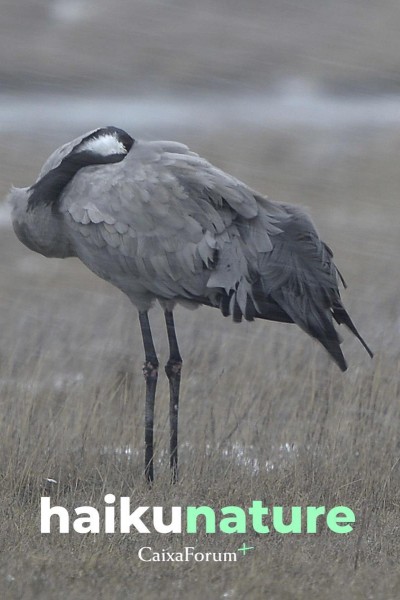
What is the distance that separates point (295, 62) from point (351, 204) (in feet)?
12.3

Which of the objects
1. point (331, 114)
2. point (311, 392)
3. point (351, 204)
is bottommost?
point (311, 392)

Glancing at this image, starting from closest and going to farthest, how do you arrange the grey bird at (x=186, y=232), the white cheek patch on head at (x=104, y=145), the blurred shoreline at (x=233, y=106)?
the blurred shoreline at (x=233, y=106)
the grey bird at (x=186, y=232)
the white cheek patch on head at (x=104, y=145)

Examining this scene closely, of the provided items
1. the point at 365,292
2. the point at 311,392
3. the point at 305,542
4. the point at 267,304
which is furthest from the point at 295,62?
the point at 365,292

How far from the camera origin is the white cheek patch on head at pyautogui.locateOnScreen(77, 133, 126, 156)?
506 cm

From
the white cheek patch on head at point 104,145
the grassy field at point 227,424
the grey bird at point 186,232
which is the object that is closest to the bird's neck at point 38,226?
the grey bird at point 186,232

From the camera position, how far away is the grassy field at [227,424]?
361 centimetres

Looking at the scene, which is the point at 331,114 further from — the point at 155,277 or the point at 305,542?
the point at 305,542

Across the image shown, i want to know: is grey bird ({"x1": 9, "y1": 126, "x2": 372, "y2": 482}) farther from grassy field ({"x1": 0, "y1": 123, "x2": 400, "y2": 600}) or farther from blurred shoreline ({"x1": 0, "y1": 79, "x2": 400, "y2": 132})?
blurred shoreline ({"x1": 0, "y1": 79, "x2": 400, "y2": 132})

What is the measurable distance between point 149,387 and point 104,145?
3.86 feet

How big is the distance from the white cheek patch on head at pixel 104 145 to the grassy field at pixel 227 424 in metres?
0.18

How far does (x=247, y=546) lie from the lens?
4.02m

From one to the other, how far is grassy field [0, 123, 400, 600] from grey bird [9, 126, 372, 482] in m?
0.22

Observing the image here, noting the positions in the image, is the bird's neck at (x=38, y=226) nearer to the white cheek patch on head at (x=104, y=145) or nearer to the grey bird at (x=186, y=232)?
the grey bird at (x=186, y=232)

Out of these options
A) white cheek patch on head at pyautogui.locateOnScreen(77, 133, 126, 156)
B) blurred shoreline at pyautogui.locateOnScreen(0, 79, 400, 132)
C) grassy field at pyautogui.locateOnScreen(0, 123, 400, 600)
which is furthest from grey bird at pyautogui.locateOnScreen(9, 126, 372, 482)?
blurred shoreline at pyautogui.locateOnScreen(0, 79, 400, 132)
